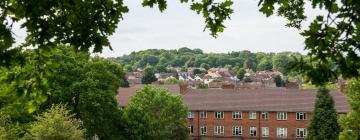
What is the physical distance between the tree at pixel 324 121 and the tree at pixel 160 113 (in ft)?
43.4

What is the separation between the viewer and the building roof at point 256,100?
6850 cm

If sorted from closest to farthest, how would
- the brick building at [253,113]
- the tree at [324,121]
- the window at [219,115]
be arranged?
the tree at [324,121]
the brick building at [253,113]
the window at [219,115]

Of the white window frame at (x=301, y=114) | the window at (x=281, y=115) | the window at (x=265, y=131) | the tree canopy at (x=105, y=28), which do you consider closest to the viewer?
the tree canopy at (x=105, y=28)

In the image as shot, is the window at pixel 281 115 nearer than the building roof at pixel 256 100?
No

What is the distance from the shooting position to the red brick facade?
224 ft

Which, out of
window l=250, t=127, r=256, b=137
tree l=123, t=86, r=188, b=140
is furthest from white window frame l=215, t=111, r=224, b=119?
tree l=123, t=86, r=188, b=140

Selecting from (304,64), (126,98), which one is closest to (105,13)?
(304,64)

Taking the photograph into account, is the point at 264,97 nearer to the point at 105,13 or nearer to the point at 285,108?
the point at 285,108

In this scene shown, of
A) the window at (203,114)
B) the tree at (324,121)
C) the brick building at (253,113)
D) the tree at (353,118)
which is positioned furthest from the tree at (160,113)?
the tree at (353,118)

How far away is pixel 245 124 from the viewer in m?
70.6

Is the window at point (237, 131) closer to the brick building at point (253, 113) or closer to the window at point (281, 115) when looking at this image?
the brick building at point (253, 113)

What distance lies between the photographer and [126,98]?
80.4m

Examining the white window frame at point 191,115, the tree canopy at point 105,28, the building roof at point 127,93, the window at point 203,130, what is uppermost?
the tree canopy at point 105,28

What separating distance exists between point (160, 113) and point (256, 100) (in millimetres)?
18223
